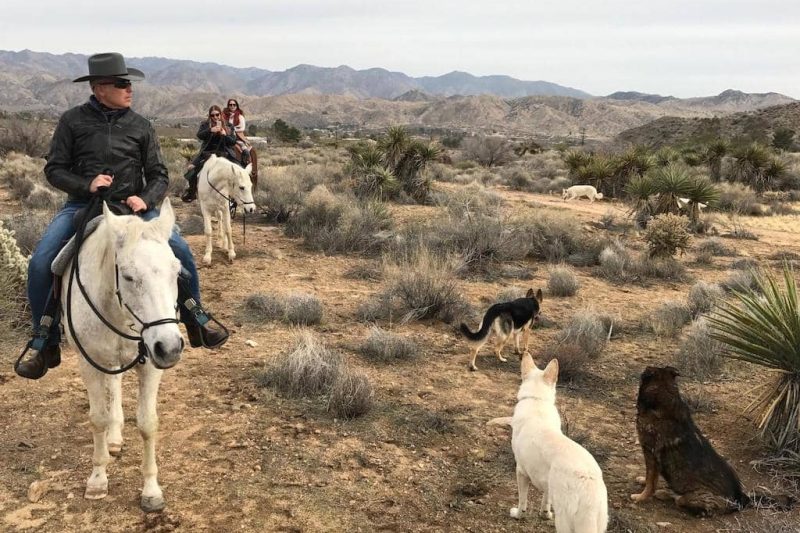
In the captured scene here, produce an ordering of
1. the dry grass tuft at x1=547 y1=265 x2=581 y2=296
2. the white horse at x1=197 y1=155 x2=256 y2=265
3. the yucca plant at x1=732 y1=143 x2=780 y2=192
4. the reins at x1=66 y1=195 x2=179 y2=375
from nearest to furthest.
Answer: the reins at x1=66 y1=195 x2=179 y2=375 < the dry grass tuft at x1=547 y1=265 x2=581 y2=296 < the white horse at x1=197 y1=155 x2=256 y2=265 < the yucca plant at x1=732 y1=143 x2=780 y2=192

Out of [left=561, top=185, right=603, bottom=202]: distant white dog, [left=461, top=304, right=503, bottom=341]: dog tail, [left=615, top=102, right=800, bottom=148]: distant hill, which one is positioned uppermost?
[left=615, top=102, right=800, bottom=148]: distant hill

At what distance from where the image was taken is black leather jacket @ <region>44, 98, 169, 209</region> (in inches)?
161

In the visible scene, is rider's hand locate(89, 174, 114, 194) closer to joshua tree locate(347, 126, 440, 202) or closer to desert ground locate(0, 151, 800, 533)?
desert ground locate(0, 151, 800, 533)

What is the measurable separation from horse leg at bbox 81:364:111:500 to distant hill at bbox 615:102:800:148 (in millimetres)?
52568

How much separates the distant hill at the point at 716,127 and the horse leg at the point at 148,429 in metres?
52.4

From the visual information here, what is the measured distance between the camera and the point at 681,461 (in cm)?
412

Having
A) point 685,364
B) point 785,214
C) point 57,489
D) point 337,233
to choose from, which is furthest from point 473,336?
point 785,214

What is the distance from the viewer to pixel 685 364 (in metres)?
6.89

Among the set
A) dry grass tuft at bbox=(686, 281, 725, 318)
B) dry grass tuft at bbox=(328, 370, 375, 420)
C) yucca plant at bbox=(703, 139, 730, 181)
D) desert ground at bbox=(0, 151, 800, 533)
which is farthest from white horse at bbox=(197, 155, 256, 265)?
yucca plant at bbox=(703, 139, 730, 181)

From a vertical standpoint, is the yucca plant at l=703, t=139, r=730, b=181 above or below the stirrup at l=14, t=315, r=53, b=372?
above

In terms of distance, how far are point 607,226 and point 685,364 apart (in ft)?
33.5

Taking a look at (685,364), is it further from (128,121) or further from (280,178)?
(280,178)

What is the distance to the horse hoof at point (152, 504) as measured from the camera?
12.8 feet

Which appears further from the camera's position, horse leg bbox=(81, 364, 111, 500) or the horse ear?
horse leg bbox=(81, 364, 111, 500)
